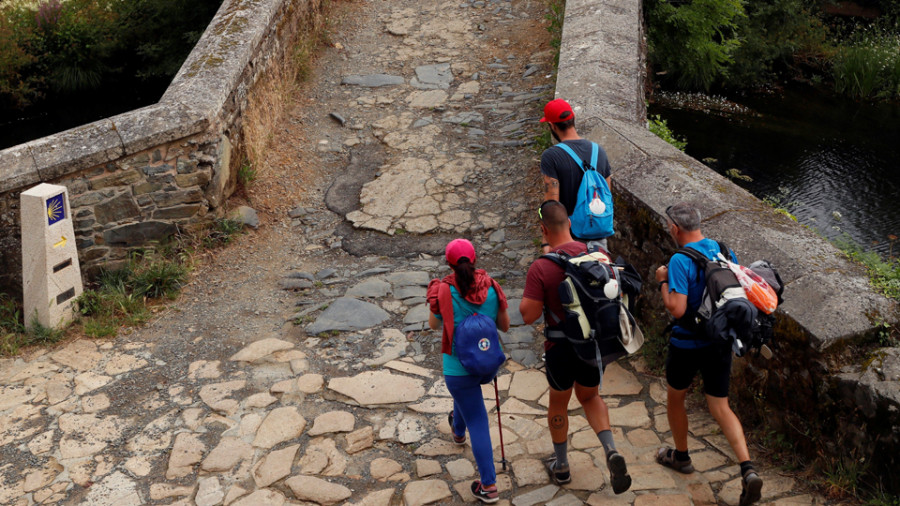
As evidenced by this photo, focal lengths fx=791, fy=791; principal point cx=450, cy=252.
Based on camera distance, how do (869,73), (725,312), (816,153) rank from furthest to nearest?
(869,73)
(816,153)
(725,312)

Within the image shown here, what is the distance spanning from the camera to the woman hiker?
12.2 ft

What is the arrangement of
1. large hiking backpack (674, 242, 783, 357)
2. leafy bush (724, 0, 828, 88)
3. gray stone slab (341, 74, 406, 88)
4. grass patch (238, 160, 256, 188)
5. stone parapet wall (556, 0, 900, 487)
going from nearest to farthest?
large hiking backpack (674, 242, 783, 357)
stone parapet wall (556, 0, 900, 487)
grass patch (238, 160, 256, 188)
gray stone slab (341, 74, 406, 88)
leafy bush (724, 0, 828, 88)

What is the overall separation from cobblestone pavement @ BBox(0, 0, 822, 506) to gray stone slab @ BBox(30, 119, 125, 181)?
1.16 meters

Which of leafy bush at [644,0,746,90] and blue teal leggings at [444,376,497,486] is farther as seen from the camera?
leafy bush at [644,0,746,90]

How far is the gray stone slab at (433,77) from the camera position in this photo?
29.3 ft

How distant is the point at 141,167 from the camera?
6.05 meters

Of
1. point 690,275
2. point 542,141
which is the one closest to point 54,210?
point 542,141

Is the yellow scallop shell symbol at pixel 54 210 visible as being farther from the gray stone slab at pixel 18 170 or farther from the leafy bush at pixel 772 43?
the leafy bush at pixel 772 43

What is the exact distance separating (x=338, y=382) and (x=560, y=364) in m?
1.69

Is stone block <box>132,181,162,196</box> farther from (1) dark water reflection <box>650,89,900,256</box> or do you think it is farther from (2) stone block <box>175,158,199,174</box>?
(1) dark water reflection <box>650,89,900,256</box>

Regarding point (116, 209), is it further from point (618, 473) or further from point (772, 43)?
point (772, 43)

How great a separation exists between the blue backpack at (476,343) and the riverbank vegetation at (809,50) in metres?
7.64

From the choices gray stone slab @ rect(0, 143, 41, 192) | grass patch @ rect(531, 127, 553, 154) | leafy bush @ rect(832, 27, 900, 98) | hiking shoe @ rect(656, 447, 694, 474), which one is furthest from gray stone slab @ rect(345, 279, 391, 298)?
leafy bush @ rect(832, 27, 900, 98)

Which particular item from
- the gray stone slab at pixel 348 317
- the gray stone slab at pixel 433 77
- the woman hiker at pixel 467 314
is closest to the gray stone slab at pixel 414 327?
the gray stone slab at pixel 348 317
